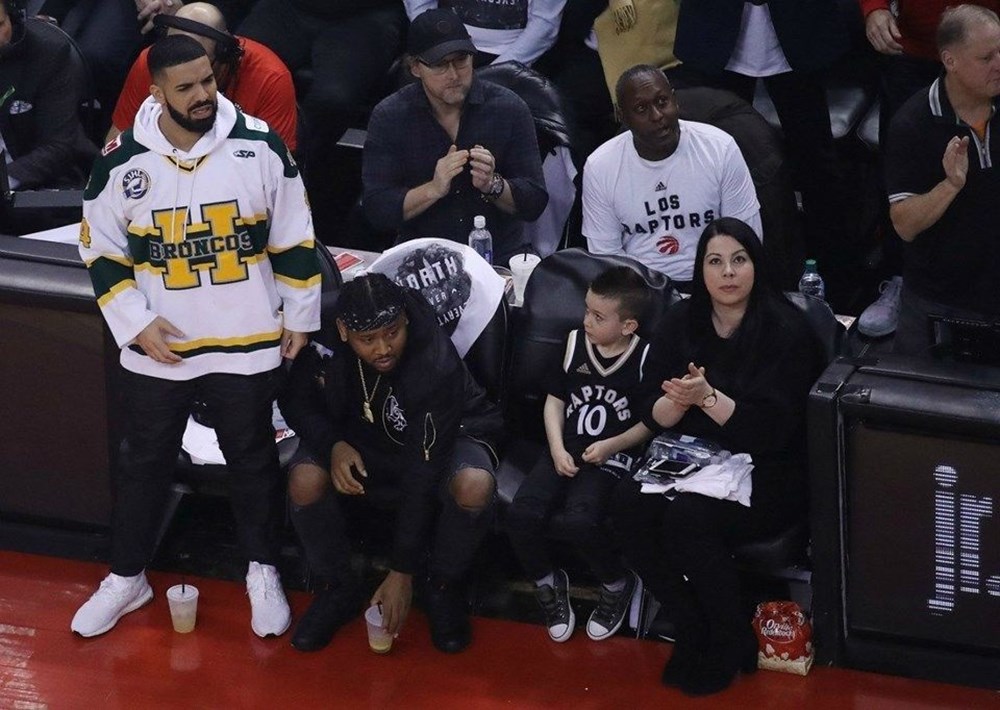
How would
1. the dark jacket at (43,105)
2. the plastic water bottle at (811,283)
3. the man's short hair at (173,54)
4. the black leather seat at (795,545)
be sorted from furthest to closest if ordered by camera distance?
the dark jacket at (43,105) < the plastic water bottle at (811,283) < the black leather seat at (795,545) < the man's short hair at (173,54)

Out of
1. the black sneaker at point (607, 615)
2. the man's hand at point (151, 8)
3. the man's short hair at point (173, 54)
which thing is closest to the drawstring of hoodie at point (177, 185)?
the man's short hair at point (173, 54)

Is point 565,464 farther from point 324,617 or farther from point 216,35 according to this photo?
point 216,35

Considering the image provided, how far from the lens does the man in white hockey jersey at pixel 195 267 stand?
4.52 meters

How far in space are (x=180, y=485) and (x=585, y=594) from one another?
1.33 meters

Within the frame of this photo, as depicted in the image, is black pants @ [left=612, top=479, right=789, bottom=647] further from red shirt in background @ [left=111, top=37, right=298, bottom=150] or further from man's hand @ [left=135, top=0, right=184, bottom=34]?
man's hand @ [left=135, top=0, right=184, bottom=34]

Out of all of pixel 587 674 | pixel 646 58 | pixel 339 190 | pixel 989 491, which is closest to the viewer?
pixel 989 491

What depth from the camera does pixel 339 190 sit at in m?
6.68

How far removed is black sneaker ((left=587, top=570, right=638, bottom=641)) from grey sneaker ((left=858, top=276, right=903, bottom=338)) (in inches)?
47.4

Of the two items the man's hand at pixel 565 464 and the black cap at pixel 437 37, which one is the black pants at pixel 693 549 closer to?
the man's hand at pixel 565 464

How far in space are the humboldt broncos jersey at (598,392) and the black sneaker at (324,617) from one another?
2.54 feet

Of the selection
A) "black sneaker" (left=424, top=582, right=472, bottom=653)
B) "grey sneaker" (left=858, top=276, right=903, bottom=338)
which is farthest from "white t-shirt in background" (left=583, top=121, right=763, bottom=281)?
"black sneaker" (left=424, top=582, right=472, bottom=653)


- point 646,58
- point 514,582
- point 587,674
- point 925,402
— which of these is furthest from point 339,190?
point 925,402

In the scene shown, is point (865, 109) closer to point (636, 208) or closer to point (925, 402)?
point (636, 208)

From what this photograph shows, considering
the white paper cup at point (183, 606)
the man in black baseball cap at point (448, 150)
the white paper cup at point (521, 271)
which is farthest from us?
the man in black baseball cap at point (448, 150)
